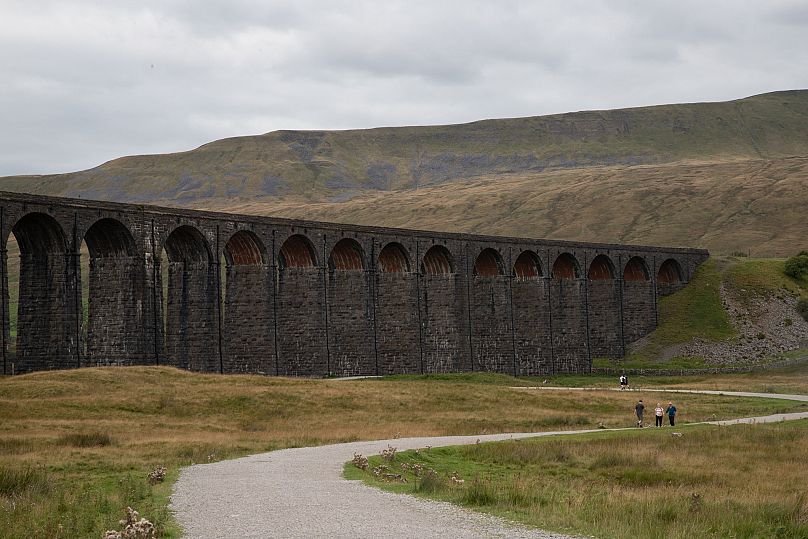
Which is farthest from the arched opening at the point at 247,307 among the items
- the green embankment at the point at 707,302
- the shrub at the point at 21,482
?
the shrub at the point at 21,482

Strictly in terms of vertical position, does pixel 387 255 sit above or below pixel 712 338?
above

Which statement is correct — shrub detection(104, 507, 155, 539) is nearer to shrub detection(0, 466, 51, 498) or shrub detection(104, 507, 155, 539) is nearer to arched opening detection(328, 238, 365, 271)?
shrub detection(0, 466, 51, 498)

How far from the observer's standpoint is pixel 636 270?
9981cm

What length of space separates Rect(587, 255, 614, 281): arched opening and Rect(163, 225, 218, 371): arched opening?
153 ft

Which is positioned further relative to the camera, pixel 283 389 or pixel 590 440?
pixel 283 389

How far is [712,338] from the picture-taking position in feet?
301

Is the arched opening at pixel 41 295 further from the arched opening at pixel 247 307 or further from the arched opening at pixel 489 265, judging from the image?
the arched opening at pixel 489 265

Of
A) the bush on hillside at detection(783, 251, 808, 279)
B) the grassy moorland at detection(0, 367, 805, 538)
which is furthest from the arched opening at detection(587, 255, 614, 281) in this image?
the grassy moorland at detection(0, 367, 805, 538)

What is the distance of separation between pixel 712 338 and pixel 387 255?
34755 millimetres

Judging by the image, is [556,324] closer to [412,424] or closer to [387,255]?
[387,255]

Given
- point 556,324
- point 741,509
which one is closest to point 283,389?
point 741,509

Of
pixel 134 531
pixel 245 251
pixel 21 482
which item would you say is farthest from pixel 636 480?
pixel 245 251

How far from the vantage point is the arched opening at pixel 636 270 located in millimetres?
99000

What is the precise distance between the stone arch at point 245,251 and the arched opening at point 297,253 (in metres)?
2.37
